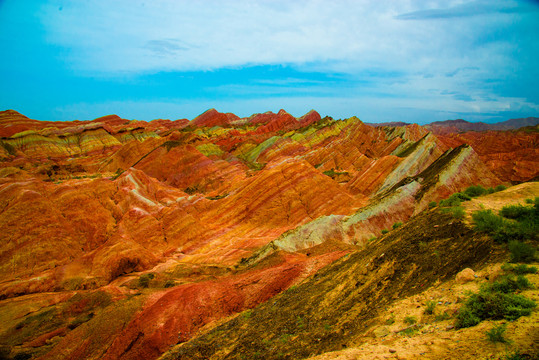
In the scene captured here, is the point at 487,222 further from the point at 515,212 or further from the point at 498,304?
the point at 498,304

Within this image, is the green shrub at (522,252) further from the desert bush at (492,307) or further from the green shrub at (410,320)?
the green shrub at (410,320)

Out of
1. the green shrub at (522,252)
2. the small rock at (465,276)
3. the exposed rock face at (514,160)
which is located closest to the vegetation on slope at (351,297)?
the small rock at (465,276)

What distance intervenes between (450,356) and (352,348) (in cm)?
223

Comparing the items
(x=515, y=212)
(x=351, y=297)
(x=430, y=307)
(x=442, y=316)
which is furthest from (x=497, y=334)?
(x=515, y=212)

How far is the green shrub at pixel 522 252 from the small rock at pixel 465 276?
37.7 inches

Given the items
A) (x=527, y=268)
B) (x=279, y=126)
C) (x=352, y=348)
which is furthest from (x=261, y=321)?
(x=279, y=126)

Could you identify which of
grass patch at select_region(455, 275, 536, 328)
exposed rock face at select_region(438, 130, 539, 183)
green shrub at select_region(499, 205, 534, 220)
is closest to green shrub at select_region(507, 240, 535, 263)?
grass patch at select_region(455, 275, 536, 328)

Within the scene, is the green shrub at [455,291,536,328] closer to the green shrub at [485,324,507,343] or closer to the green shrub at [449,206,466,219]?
the green shrub at [485,324,507,343]

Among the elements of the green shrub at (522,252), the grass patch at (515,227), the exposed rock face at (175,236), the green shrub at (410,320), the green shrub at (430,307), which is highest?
the grass patch at (515,227)

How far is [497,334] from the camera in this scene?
4867 mm

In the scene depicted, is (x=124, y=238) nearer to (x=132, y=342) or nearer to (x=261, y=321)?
(x=132, y=342)

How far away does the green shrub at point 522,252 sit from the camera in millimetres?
6863

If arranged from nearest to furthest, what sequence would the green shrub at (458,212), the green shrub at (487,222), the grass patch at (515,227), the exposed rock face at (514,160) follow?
the grass patch at (515,227)
the green shrub at (487,222)
the green shrub at (458,212)
the exposed rock face at (514,160)

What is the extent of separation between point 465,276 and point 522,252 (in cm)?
140
